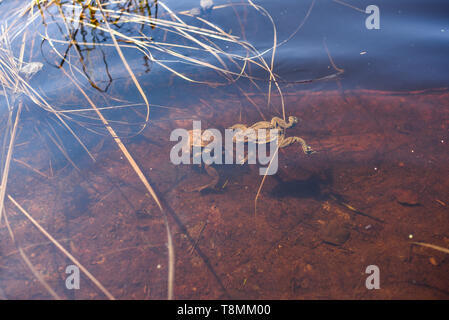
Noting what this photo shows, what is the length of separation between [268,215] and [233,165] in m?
0.90

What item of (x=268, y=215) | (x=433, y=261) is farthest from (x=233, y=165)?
(x=433, y=261)

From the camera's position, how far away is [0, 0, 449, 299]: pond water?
288 centimetres

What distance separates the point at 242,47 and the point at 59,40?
3.29m

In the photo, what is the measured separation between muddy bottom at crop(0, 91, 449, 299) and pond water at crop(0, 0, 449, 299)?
2 centimetres

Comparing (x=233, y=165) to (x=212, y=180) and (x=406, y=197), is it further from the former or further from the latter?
(x=406, y=197)

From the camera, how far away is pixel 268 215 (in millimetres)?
3273

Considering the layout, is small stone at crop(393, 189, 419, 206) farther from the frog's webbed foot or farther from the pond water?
the frog's webbed foot

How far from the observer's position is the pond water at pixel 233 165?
2.88 m

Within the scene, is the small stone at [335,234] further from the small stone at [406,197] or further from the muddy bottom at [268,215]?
the small stone at [406,197]

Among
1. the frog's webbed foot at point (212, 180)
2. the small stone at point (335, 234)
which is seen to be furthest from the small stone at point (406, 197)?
the frog's webbed foot at point (212, 180)

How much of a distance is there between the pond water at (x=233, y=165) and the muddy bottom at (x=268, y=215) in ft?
0.05

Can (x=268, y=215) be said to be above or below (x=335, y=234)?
above
